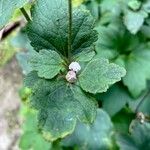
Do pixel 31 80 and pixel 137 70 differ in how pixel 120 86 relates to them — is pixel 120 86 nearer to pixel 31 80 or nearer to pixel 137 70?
pixel 137 70

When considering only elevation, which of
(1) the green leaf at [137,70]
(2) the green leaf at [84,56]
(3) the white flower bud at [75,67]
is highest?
(3) the white flower bud at [75,67]

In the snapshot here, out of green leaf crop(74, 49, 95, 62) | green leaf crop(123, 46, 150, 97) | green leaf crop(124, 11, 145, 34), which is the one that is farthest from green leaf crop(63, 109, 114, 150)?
green leaf crop(74, 49, 95, 62)

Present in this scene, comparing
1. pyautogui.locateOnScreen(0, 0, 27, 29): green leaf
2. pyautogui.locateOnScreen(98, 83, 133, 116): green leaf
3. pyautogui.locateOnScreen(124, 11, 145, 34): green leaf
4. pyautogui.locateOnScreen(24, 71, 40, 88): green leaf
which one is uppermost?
pyautogui.locateOnScreen(0, 0, 27, 29): green leaf

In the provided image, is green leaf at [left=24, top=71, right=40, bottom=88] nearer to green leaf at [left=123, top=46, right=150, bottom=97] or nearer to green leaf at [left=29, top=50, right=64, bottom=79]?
green leaf at [left=29, top=50, right=64, bottom=79]

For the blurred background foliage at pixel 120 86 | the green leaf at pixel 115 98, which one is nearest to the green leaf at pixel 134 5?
the blurred background foliage at pixel 120 86

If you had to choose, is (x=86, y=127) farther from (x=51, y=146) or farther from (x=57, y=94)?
(x=57, y=94)

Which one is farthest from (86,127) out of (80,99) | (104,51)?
(80,99)

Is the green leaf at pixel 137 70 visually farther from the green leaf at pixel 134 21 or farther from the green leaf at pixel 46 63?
the green leaf at pixel 46 63
